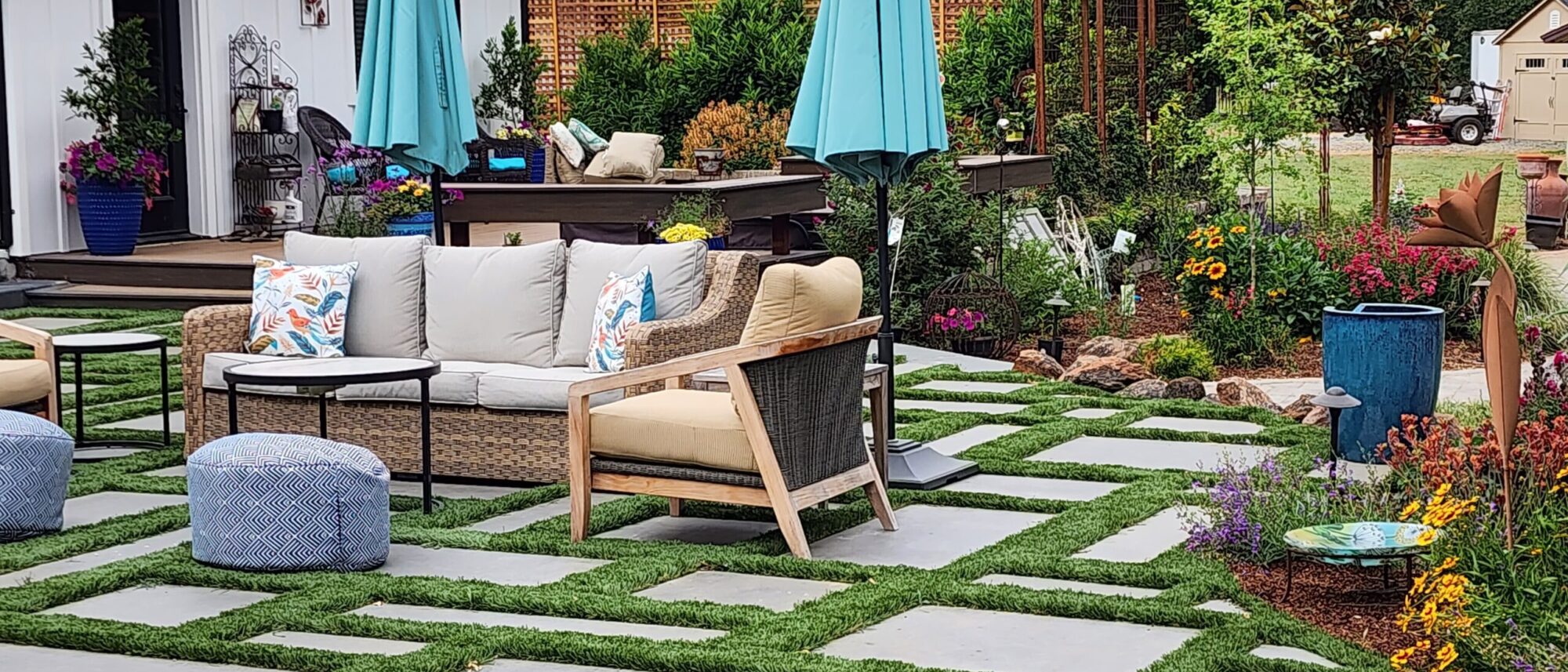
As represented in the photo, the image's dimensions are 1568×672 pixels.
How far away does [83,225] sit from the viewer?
13211 mm

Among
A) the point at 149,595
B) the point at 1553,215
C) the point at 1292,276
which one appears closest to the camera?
the point at 149,595

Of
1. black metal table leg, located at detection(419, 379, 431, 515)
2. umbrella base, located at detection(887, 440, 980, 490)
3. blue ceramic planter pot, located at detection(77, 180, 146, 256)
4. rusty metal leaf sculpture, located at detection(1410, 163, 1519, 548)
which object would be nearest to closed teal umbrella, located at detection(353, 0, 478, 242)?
black metal table leg, located at detection(419, 379, 431, 515)

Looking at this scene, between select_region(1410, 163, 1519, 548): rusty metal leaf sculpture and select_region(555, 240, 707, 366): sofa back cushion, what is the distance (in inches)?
121

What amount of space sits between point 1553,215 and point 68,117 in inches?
508

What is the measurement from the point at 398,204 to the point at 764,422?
8241 mm

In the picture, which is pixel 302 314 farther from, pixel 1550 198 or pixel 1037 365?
pixel 1550 198

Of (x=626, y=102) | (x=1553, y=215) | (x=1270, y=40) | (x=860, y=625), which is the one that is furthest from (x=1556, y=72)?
(x=860, y=625)

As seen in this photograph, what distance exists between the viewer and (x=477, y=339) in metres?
6.88

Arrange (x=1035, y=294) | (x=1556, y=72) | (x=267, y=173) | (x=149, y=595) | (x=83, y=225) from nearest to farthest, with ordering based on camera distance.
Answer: (x=149, y=595)
(x=1035, y=294)
(x=83, y=225)
(x=267, y=173)
(x=1556, y=72)

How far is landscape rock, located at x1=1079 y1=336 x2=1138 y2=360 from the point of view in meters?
9.29

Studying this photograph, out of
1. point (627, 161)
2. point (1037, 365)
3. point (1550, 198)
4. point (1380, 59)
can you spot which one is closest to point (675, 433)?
point (1037, 365)

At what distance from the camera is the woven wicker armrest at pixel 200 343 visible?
6.94m

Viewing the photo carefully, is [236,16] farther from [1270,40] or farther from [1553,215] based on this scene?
[1553,215]

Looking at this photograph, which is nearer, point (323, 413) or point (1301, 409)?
point (323, 413)
